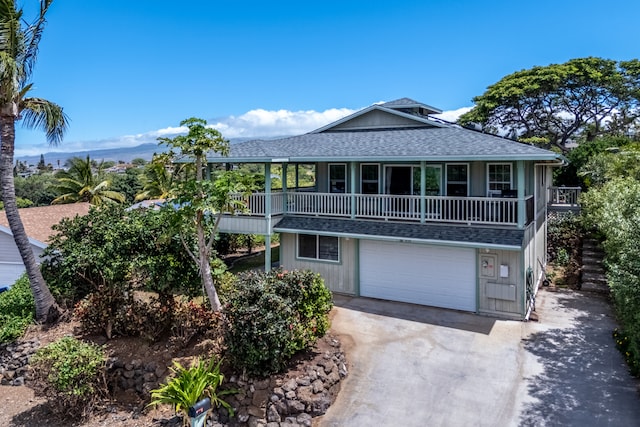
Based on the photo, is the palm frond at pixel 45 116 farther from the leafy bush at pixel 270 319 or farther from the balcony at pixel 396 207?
the leafy bush at pixel 270 319

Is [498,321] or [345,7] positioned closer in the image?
[498,321]

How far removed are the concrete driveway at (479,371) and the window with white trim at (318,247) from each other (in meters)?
2.63

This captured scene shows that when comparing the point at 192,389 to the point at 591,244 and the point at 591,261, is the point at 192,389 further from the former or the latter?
the point at 591,244

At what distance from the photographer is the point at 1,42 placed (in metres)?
12.4

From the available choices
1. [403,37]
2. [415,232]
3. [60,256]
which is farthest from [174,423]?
[403,37]

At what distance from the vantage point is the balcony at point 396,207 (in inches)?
527

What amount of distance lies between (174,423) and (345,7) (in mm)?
21243

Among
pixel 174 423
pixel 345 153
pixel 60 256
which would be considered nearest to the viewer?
pixel 174 423

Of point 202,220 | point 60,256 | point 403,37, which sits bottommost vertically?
point 60,256

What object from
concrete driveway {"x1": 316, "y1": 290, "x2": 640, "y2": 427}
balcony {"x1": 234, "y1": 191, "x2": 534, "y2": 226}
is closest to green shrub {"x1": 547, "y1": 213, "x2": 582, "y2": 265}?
concrete driveway {"x1": 316, "y1": 290, "x2": 640, "y2": 427}

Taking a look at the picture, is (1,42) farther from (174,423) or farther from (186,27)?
(186,27)

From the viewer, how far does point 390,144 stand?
15.6 meters

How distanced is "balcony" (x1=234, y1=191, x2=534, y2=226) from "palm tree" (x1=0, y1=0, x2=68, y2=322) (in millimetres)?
6930

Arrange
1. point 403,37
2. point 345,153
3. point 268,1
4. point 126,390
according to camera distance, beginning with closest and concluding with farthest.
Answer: point 126,390, point 345,153, point 268,1, point 403,37
